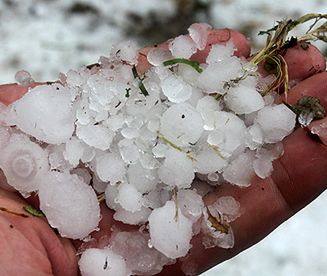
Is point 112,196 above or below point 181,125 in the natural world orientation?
below

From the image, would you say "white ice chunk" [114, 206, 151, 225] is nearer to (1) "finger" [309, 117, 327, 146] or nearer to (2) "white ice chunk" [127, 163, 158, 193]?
(2) "white ice chunk" [127, 163, 158, 193]

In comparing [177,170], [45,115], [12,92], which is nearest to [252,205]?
[177,170]

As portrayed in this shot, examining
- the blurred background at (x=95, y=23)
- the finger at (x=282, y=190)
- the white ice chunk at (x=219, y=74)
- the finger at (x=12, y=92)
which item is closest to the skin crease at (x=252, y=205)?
the finger at (x=282, y=190)

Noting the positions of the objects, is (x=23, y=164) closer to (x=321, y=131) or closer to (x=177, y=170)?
(x=177, y=170)

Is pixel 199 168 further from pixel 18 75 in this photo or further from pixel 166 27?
pixel 166 27

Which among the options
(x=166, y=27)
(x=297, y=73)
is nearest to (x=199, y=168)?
(x=297, y=73)
